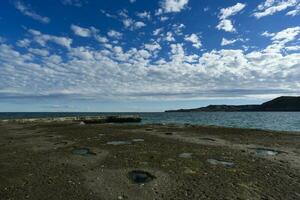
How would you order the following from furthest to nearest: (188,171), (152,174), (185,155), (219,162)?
(185,155) < (219,162) < (188,171) < (152,174)

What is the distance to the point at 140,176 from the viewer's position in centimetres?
1170

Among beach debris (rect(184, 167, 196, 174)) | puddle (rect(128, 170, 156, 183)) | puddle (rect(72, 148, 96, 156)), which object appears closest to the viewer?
puddle (rect(128, 170, 156, 183))

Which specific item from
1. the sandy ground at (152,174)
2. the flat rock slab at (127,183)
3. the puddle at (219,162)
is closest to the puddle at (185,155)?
the sandy ground at (152,174)

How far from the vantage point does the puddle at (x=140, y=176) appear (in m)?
11.1

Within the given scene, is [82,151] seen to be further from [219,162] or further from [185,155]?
[219,162]

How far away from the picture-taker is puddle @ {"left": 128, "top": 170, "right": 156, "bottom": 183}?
11.1 meters

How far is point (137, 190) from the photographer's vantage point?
9812 mm

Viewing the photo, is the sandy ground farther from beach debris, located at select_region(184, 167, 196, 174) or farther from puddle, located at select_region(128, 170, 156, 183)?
puddle, located at select_region(128, 170, 156, 183)

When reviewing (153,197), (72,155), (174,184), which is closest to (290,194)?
(174,184)

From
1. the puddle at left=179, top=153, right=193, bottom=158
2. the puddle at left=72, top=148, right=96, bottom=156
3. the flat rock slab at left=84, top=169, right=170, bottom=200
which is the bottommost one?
the flat rock slab at left=84, top=169, right=170, bottom=200

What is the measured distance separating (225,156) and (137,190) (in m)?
7.89

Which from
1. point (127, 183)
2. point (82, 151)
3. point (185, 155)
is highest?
point (82, 151)

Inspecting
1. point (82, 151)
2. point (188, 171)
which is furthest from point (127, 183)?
point (82, 151)

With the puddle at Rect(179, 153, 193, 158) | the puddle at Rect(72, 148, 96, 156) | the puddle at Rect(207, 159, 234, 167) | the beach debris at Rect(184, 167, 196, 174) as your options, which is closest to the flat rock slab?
the beach debris at Rect(184, 167, 196, 174)
